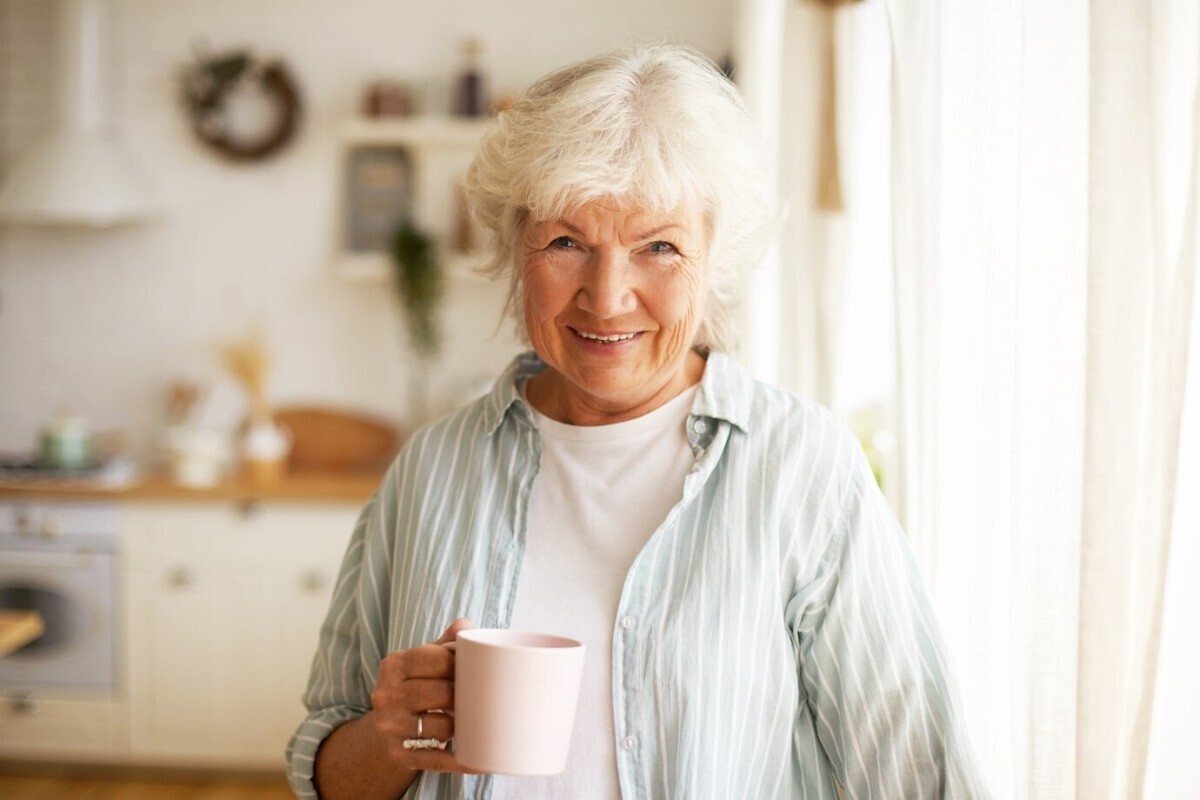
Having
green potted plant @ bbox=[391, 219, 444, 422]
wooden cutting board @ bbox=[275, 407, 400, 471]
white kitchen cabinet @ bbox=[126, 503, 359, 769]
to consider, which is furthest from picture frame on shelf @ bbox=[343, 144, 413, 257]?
white kitchen cabinet @ bbox=[126, 503, 359, 769]

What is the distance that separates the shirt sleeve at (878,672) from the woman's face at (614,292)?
237 millimetres

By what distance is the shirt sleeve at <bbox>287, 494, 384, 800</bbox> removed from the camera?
121 centimetres

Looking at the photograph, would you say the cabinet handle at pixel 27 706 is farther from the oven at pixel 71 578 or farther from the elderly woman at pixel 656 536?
the elderly woman at pixel 656 536

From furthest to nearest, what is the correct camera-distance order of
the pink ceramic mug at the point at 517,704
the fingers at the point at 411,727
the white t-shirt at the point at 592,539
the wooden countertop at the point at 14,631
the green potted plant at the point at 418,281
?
the green potted plant at the point at 418,281, the wooden countertop at the point at 14,631, the white t-shirt at the point at 592,539, the fingers at the point at 411,727, the pink ceramic mug at the point at 517,704

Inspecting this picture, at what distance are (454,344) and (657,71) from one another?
10.3ft

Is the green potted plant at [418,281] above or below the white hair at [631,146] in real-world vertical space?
below

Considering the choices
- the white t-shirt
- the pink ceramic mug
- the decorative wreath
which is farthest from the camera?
the decorative wreath

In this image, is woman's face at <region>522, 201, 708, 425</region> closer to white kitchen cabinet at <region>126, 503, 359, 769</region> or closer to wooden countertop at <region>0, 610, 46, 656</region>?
wooden countertop at <region>0, 610, 46, 656</region>

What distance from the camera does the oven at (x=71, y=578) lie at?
11.8ft

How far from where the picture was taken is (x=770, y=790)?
1.08 meters

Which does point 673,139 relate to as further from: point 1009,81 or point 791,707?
point 791,707

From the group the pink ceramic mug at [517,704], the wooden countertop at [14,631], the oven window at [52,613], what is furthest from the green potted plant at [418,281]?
the pink ceramic mug at [517,704]

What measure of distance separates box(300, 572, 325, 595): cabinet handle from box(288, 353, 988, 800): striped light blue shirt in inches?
95.8

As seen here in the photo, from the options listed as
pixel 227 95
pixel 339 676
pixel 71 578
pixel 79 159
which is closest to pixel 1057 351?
pixel 339 676
